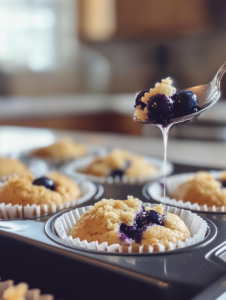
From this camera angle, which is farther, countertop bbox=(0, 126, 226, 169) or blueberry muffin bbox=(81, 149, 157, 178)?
countertop bbox=(0, 126, 226, 169)

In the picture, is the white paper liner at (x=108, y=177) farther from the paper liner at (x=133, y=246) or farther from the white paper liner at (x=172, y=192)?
the paper liner at (x=133, y=246)

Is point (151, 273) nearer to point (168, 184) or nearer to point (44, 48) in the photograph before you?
point (168, 184)

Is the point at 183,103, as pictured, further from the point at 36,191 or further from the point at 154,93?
the point at 36,191

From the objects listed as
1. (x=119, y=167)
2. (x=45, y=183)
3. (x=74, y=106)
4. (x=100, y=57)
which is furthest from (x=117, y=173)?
(x=100, y=57)

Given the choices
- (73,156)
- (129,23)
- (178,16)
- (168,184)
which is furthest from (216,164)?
(129,23)

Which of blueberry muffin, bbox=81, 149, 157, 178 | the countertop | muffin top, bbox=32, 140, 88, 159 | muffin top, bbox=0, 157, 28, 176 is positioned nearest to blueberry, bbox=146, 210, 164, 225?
blueberry muffin, bbox=81, 149, 157, 178

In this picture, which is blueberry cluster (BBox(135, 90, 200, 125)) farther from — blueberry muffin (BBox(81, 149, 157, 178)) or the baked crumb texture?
blueberry muffin (BBox(81, 149, 157, 178))
